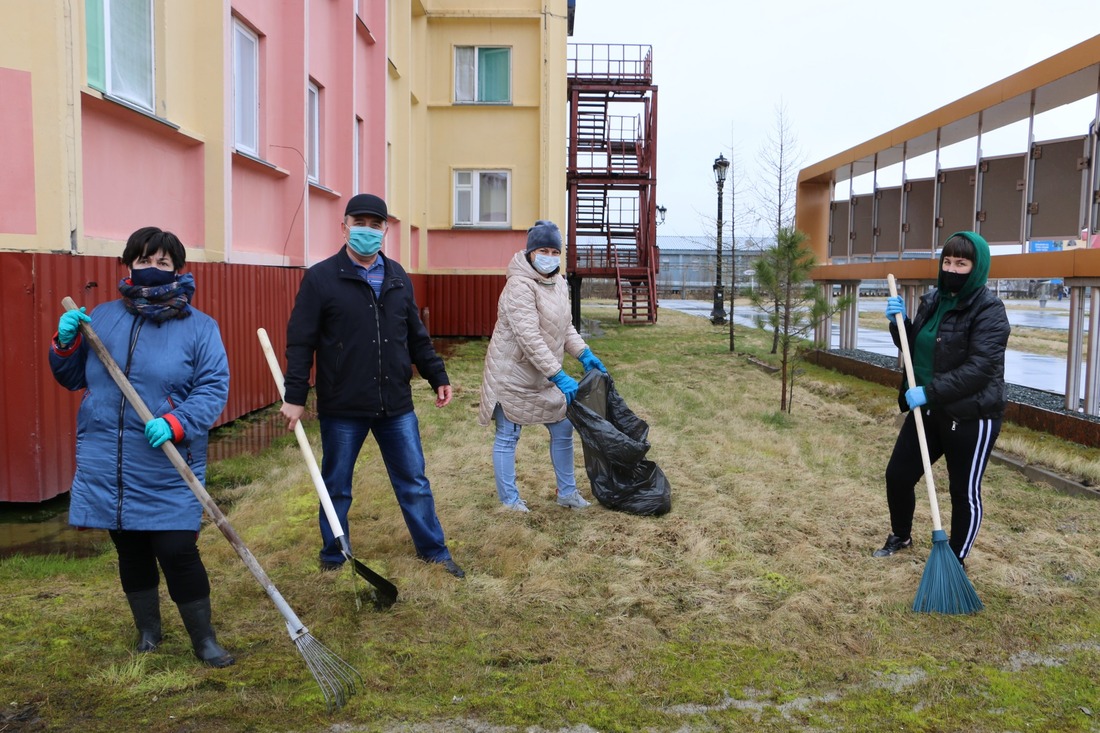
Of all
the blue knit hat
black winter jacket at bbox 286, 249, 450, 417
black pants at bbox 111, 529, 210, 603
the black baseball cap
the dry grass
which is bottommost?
the dry grass

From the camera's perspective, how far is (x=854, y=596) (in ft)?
14.9

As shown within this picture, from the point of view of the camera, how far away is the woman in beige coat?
18.2 ft

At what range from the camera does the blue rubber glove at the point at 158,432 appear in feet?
10.7

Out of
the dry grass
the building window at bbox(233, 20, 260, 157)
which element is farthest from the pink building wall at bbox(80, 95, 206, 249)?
the dry grass

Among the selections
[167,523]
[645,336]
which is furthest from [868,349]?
[167,523]

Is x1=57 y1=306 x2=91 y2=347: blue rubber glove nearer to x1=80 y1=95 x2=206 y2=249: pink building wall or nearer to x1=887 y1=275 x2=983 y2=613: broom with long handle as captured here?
x1=80 y1=95 x2=206 y2=249: pink building wall

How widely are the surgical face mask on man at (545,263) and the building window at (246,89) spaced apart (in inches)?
187

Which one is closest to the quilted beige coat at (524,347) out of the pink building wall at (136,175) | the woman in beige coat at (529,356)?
the woman in beige coat at (529,356)

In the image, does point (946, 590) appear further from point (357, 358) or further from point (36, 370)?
point (36, 370)

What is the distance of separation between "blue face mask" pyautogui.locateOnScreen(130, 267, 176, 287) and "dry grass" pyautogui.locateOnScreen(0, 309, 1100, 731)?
4.74 ft

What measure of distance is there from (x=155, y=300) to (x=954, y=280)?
3651 mm

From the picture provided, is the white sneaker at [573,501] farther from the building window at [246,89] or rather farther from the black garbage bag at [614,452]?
the building window at [246,89]

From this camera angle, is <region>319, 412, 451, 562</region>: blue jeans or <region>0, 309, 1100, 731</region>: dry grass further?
<region>319, 412, 451, 562</region>: blue jeans

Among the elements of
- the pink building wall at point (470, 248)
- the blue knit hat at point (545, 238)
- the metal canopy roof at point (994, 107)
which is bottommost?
the blue knit hat at point (545, 238)
